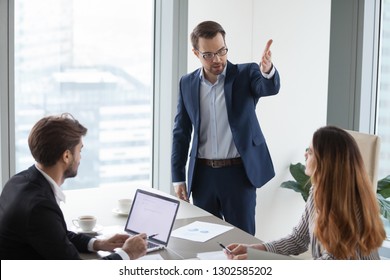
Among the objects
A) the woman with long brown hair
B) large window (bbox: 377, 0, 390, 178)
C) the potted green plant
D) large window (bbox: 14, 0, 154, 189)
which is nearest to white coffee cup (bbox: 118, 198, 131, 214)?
the woman with long brown hair

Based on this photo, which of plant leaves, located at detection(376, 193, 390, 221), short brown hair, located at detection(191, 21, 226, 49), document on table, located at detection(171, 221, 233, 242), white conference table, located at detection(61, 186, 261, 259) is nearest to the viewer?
white conference table, located at detection(61, 186, 261, 259)

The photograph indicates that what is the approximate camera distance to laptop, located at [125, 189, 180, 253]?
246 cm

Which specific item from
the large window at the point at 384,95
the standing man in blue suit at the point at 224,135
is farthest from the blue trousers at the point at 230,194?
the large window at the point at 384,95

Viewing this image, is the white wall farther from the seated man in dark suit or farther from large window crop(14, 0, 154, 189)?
the seated man in dark suit

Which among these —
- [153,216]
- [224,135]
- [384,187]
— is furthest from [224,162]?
[384,187]

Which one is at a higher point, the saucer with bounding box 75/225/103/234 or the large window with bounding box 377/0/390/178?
the large window with bounding box 377/0/390/178

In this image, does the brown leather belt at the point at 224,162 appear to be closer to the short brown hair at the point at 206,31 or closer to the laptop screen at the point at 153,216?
the short brown hair at the point at 206,31

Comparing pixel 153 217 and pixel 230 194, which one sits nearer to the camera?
pixel 153 217

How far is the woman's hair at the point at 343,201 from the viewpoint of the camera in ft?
6.68

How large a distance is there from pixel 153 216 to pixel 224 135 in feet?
3.09

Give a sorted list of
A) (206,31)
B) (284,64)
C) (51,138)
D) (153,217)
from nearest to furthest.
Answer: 1. (51,138)
2. (153,217)
3. (206,31)
4. (284,64)

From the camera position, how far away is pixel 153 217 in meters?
2.53

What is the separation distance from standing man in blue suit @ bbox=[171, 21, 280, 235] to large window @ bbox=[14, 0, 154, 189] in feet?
3.73

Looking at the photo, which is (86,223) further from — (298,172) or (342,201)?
(298,172)
